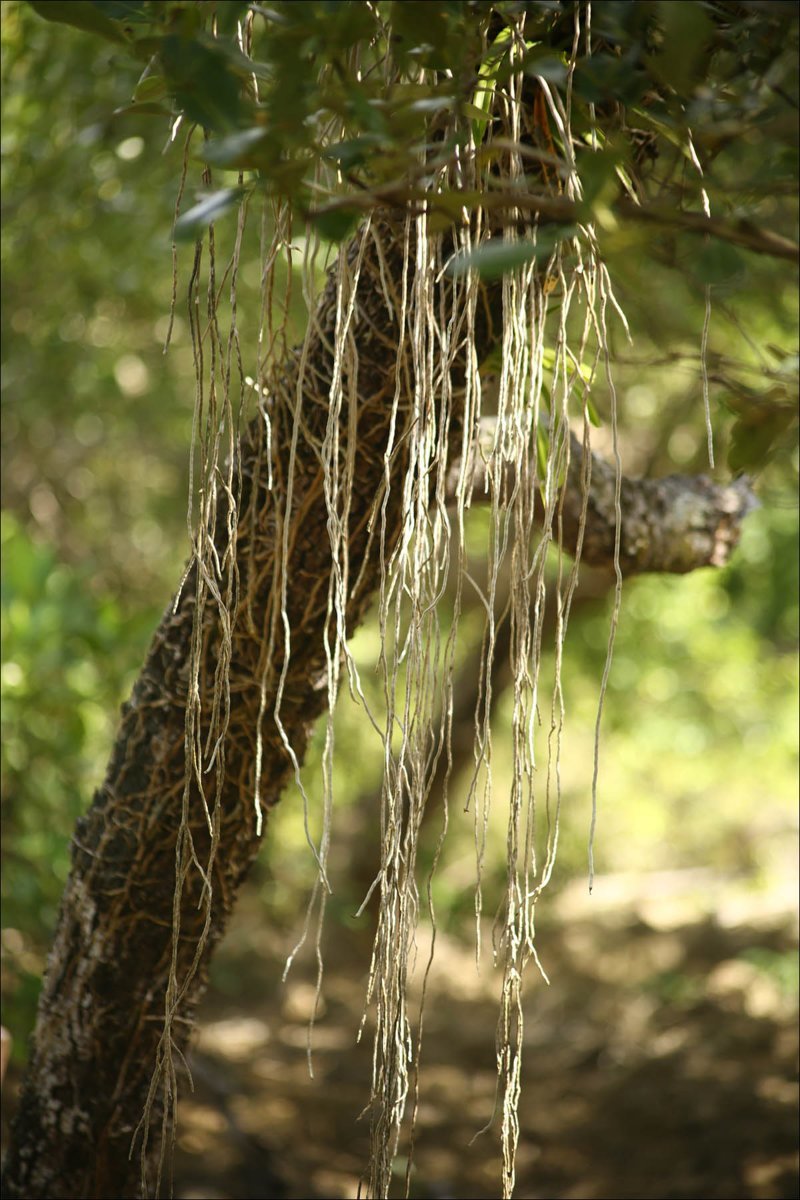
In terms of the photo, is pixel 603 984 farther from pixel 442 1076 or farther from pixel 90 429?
pixel 90 429

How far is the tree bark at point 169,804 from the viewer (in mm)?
1196

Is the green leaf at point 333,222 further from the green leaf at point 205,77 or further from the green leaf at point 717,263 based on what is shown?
the green leaf at point 717,263

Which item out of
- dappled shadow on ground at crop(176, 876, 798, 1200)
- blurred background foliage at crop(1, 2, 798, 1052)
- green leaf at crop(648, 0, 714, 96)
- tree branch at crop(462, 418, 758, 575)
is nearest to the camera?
green leaf at crop(648, 0, 714, 96)

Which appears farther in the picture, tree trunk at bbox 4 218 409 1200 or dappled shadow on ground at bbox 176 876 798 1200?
dappled shadow on ground at bbox 176 876 798 1200

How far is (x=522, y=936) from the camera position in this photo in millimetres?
986

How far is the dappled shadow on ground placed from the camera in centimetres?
258

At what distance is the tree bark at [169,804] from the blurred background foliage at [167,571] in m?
0.34

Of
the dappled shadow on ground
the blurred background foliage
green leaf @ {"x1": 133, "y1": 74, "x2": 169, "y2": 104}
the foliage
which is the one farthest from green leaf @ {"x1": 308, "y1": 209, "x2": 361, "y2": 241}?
the dappled shadow on ground

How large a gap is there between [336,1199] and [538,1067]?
1.22 meters

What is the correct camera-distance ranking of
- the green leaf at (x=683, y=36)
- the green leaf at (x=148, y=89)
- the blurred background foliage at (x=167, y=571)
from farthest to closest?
the blurred background foliage at (x=167, y=571) < the green leaf at (x=148, y=89) < the green leaf at (x=683, y=36)

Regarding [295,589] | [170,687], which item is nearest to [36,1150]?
[170,687]

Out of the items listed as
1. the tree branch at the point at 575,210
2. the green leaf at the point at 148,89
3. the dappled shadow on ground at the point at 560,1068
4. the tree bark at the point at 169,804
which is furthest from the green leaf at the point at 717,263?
the dappled shadow on ground at the point at 560,1068

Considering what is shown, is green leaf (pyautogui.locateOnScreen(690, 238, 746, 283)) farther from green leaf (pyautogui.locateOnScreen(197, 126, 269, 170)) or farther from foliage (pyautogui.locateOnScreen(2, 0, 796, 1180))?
green leaf (pyautogui.locateOnScreen(197, 126, 269, 170))

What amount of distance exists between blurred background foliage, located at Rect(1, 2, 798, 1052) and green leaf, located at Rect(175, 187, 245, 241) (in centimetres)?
20
